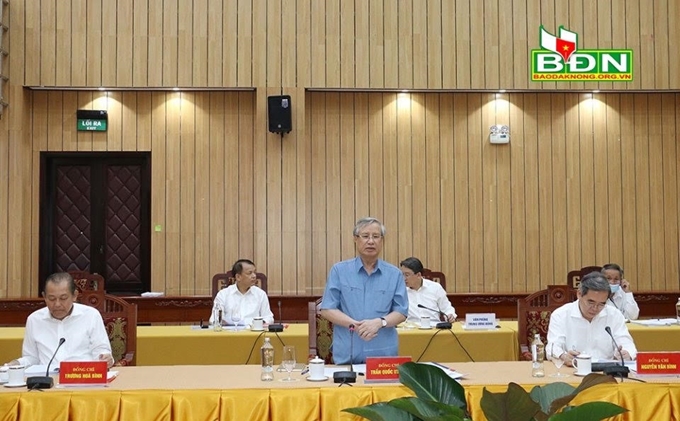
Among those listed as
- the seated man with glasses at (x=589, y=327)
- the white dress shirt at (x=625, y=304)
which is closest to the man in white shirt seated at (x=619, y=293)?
the white dress shirt at (x=625, y=304)

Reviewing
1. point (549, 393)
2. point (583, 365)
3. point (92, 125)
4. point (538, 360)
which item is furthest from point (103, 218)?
point (549, 393)

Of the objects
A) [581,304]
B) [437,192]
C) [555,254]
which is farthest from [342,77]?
[581,304]

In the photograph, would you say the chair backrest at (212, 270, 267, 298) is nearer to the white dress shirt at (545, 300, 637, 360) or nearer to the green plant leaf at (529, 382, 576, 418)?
the white dress shirt at (545, 300, 637, 360)

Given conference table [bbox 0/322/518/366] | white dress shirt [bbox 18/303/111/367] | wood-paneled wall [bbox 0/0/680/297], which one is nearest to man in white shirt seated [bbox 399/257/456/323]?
conference table [bbox 0/322/518/366]

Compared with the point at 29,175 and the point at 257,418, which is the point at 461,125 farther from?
the point at 257,418

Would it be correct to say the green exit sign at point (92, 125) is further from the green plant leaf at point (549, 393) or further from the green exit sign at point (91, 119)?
the green plant leaf at point (549, 393)

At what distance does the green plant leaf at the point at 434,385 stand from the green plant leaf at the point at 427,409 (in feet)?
0.34

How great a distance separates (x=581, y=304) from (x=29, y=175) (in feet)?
23.8

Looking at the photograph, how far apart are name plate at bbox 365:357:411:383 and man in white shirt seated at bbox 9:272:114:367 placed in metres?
1.60

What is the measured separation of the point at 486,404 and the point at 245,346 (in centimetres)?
419

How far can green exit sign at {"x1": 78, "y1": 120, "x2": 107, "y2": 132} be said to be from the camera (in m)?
9.33

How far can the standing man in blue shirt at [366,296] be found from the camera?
387 centimetres

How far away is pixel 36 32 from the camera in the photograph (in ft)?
29.7

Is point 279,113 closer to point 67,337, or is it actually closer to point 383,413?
point 67,337
